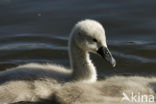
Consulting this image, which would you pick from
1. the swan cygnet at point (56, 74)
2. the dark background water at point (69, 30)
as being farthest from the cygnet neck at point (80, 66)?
the dark background water at point (69, 30)


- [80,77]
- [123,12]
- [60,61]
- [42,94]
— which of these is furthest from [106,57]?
[123,12]

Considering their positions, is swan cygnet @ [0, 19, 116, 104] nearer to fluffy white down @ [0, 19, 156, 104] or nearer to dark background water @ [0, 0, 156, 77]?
fluffy white down @ [0, 19, 156, 104]

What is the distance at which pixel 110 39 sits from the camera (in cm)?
827

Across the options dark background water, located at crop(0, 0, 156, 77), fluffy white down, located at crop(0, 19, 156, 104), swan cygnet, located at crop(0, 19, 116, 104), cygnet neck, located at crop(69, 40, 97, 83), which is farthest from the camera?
dark background water, located at crop(0, 0, 156, 77)

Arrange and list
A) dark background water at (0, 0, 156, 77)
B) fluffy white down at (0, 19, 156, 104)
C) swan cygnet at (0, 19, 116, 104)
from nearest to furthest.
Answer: fluffy white down at (0, 19, 156, 104)
swan cygnet at (0, 19, 116, 104)
dark background water at (0, 0, 156, 77)

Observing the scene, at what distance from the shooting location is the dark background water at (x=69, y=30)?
774 centimetres

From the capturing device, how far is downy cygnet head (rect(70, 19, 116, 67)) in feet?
20.4

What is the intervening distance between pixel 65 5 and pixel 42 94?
341 centimetres

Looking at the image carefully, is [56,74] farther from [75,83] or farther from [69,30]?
[69,30]

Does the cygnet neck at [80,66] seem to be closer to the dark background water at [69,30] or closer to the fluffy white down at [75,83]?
the fluffy white down at [75,83]

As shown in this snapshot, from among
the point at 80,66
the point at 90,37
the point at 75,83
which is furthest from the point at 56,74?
the point at 90,37

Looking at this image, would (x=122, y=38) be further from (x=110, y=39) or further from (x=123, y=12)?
(x=123, y=12)

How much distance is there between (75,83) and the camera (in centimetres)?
606

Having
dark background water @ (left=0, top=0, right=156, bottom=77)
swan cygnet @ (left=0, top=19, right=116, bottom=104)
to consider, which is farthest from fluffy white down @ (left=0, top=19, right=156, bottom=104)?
dark background water @ (left=0, top=0, right=156, bottom=77)
